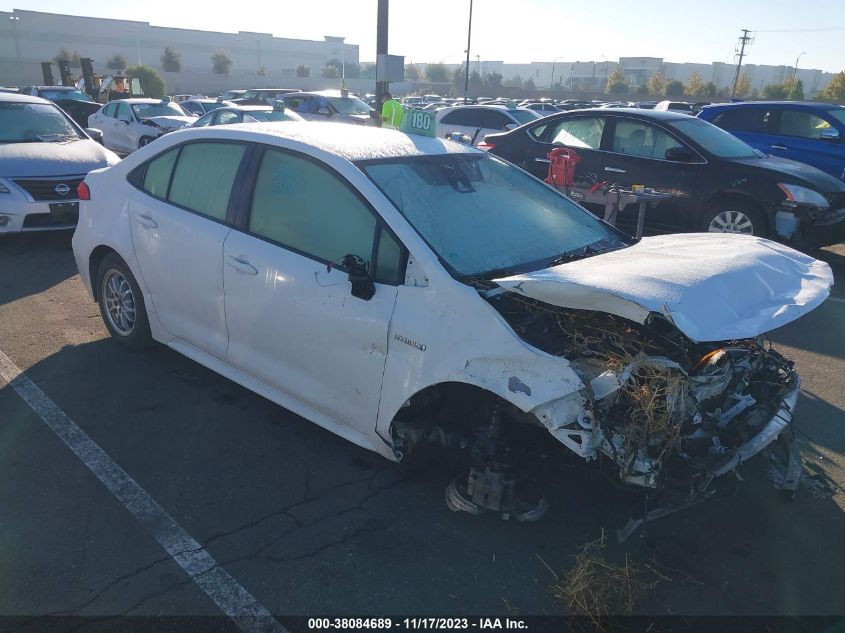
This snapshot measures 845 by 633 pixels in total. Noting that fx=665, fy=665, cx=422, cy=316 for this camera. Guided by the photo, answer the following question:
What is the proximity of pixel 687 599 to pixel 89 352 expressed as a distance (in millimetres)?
4344

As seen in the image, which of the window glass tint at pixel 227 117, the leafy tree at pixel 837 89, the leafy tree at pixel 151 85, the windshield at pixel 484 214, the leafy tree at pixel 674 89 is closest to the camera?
the windshield at pixel 484 214

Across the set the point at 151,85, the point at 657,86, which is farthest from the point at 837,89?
the point at 151,85

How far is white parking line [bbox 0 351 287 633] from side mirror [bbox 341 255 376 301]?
135 centimetres

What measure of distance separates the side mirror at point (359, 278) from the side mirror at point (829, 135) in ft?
32.1

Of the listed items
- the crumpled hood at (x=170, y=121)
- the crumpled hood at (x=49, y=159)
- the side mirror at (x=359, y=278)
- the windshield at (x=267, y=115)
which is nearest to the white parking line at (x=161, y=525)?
the side mirror at (x=359, y=278)

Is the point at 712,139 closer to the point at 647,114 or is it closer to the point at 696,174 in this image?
the point at 696,174

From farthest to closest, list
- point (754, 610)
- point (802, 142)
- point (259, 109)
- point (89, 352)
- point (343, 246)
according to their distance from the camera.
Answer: point (259, 109)
point (802, 142)
point (89, 352)
point (343, 246)
point (754, 610)

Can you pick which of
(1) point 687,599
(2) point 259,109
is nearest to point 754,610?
(1) point 687,599

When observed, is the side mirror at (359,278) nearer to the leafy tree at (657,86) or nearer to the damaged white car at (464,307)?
the damaged white car at (464,307)

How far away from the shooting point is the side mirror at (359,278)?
3123 millimetres

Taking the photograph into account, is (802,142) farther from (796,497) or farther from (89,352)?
(89,352)

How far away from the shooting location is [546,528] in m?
3.14

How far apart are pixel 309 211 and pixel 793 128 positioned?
9.81 meters

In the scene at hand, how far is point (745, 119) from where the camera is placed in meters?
11.0
